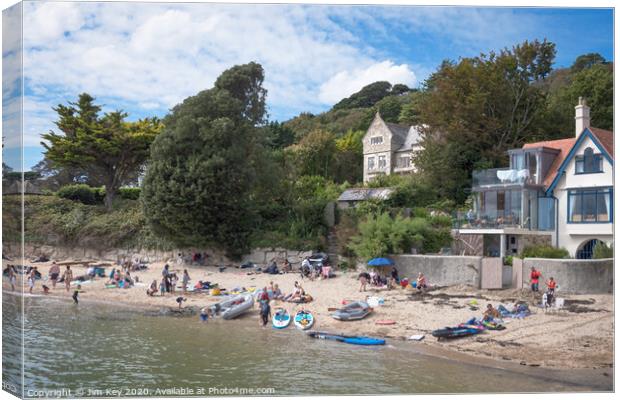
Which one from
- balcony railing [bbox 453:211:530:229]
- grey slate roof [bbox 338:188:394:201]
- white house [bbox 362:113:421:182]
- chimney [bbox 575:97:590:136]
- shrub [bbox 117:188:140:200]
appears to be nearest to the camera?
chimney [bbox 575:97:590:136]

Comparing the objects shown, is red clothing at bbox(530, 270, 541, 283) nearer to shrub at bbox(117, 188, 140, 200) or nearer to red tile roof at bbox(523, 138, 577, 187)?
red tile roof at bbox(523, 138, 577, 187)

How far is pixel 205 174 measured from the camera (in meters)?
25.4

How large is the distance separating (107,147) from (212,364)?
56.0ft

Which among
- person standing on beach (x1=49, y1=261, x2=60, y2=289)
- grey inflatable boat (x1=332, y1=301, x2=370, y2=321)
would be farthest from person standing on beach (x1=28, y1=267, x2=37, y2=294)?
grey inflatable boat (x1=332, y1=301, x2=370, y2=321)

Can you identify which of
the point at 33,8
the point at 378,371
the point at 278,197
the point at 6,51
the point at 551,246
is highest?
the point at 33,8

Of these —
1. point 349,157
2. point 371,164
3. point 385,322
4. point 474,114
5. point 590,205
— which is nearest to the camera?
point 590,205

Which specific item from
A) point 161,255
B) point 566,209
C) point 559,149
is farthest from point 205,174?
point 566,209

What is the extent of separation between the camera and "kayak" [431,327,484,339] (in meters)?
A: 16.3

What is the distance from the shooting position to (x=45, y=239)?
20.1 metres

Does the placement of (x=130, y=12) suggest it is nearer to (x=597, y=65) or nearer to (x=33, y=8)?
(x=33, y=8)

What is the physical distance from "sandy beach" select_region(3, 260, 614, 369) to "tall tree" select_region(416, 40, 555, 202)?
7968 mm

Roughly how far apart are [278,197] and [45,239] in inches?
449

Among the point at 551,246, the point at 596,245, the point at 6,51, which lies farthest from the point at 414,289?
the point at 6,51

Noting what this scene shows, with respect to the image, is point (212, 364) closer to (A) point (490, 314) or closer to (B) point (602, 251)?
(A) point (490, 314)
